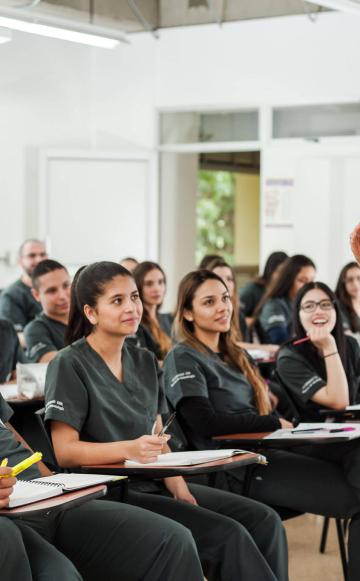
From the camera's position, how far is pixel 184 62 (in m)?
9.86

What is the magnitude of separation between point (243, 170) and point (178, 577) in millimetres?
10692

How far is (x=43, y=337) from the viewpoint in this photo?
5.13 metres

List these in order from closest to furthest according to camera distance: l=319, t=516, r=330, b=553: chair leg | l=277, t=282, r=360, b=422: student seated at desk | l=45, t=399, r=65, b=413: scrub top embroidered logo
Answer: l=45, t=399, r=65, b=413: scrub top embroidered logo
l=277, t=282, r=360, b=422: student seated at desk
l=319, t=516, r=330, b=553: chair leg

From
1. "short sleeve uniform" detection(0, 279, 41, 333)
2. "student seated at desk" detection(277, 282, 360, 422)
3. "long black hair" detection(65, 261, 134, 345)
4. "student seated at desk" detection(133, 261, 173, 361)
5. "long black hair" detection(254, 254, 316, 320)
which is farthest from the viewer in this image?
"short sleeve uniform" detection(0, 279, 41, 333)

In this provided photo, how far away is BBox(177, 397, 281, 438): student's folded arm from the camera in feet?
11.8

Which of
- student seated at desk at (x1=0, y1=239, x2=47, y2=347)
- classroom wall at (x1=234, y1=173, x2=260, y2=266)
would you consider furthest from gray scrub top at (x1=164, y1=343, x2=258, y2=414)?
classroom wall at (x1=234, y1=173, x2=260, y2=266)

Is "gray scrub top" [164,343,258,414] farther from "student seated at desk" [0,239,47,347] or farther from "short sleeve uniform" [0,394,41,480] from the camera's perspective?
"student seated at desk" [0,239,47,347]

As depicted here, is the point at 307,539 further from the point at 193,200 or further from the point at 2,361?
the point at 193,200

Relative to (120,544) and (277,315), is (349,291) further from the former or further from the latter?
(120,544)

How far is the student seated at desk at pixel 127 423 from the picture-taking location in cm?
295

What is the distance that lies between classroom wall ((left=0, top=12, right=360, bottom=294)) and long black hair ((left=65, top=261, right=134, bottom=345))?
6077 mm

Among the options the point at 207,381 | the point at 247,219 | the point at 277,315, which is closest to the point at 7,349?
the point at 207,381

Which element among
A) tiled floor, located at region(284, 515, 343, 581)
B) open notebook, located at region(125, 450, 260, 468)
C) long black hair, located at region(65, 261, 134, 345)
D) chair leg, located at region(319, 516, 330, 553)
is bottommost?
tiled floor, located at region(284, 515, 343, 581)

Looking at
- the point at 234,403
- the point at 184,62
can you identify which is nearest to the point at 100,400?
the point at 234,403
